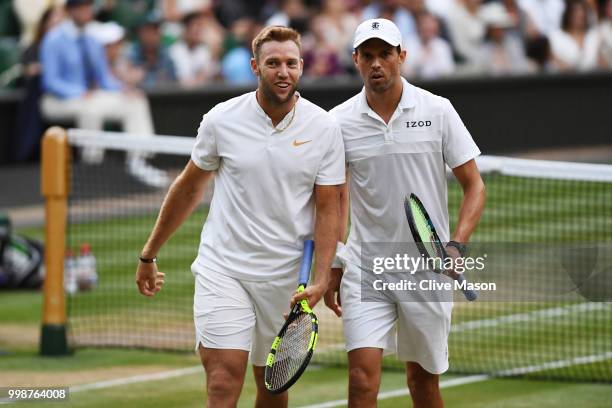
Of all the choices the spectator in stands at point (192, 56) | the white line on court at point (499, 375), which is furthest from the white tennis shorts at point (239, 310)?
the spectator in stands at point (192, 56)

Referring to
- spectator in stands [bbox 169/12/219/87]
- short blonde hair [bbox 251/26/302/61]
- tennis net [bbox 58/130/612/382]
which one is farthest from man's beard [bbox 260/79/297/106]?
spectator in stands [bbox 169/12/219/87]

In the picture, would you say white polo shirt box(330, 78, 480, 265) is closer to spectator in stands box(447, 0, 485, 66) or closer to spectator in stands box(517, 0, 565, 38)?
spectator in stands box(447, 0, 485, 66)

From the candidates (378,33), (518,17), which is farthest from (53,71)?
(378,33)

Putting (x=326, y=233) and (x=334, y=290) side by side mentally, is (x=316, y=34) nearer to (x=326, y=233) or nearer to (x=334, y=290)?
(x=334, y=290)

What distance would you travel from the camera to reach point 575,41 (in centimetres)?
2500

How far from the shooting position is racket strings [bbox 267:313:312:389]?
6527 millimetres

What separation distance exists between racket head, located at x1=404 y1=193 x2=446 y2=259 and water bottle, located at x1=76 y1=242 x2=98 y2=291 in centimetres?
615

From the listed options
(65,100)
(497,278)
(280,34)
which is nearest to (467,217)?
(280,34)

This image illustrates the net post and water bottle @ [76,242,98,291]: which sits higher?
the net post

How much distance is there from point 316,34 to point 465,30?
346cm

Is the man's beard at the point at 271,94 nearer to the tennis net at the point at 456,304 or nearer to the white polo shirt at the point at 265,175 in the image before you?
the white polo shirt at the point at 265,175

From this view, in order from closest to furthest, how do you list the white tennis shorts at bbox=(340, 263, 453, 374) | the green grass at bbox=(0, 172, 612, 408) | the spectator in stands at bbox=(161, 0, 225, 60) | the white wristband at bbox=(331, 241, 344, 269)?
the white tennis shorts at bbox=(340, 263, 453, 374)
the white wristband at bbox=(331, 241, 344, 269)
the green grass at bbox=(0, 172, 612, 408)
the spectator in stands at bbox=(161, 0, 225, 60)

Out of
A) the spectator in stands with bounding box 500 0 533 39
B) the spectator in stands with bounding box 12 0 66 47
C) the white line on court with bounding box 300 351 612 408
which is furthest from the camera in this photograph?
the spectator in stands with bounding box 500 0 533 39

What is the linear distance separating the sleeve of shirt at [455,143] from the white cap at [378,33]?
0.46 meters
